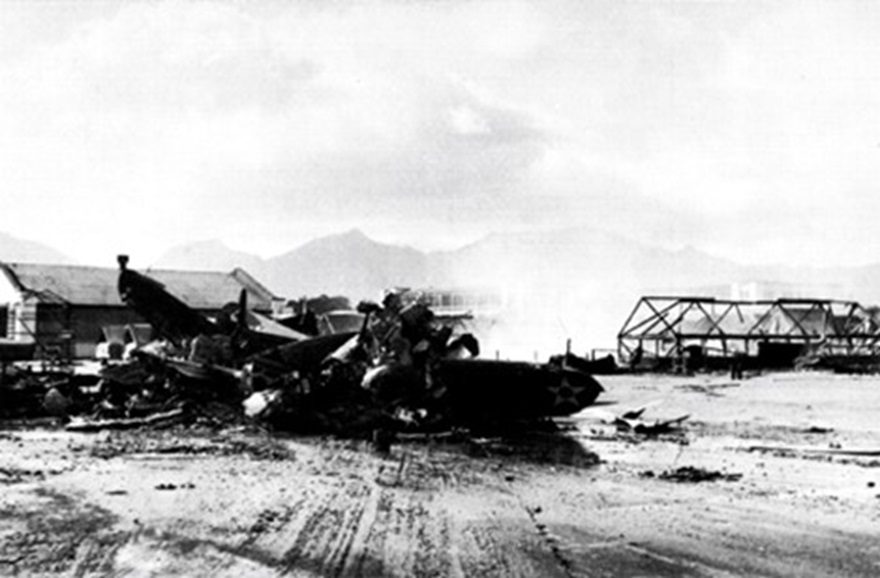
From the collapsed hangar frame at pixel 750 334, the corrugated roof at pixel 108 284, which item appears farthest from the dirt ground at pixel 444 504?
the corrugated roof at pixel 108 284

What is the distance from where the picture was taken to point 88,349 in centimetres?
5006

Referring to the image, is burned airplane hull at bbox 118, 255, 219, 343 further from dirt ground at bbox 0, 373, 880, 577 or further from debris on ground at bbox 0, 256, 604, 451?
dirt ground at bbox 0, 373, 880, 577

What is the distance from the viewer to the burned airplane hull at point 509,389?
610 inches

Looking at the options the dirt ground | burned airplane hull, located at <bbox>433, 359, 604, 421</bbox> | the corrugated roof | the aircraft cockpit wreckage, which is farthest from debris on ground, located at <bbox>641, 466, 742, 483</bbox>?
the corrugated roof

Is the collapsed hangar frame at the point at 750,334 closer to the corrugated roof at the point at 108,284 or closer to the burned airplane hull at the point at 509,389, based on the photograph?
the burned airplane hull at the point at 509,389

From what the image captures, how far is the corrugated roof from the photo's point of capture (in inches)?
2040

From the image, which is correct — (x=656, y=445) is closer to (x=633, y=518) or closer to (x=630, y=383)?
(x=633, y=518)

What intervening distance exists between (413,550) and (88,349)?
157ft

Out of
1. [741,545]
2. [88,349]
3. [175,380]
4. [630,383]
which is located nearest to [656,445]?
[741,545]

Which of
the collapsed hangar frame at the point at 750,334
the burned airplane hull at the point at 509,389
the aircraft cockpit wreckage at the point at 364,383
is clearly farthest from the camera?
the collapsed hangar frame at the point at 750,334

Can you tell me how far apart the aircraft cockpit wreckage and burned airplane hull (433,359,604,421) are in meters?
0.02

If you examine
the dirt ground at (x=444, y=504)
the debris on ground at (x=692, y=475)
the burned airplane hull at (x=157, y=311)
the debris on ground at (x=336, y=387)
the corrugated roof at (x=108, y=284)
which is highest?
the corrugated roof at (x=108, y=284)

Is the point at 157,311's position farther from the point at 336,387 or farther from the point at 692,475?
the point at 692,475

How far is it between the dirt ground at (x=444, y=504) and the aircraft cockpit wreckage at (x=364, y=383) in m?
0.84
